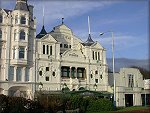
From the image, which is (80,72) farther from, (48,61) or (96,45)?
(48,61)

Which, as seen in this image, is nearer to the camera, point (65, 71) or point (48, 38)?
point (48, 38)

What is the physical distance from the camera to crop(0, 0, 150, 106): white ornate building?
5569cm

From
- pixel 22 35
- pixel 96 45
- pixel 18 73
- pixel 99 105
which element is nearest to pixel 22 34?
pixel 22 35

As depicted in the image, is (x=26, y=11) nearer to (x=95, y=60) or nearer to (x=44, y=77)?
(x=44, y=77)

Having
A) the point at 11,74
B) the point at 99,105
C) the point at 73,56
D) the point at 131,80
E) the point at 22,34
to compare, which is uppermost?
the point at 22,34

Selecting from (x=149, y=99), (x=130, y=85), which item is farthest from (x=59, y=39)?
(x=149, y=99)

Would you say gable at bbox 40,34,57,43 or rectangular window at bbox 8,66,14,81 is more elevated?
gable at bbox 40,34,57,43

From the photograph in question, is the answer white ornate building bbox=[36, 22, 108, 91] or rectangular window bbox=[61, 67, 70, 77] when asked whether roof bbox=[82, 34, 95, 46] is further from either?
rectangular window bbox=[61, 67, 70, 77]

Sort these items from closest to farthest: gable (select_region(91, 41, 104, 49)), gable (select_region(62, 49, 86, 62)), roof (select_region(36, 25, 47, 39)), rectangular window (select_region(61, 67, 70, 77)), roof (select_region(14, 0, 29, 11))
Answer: roof (select_region(14, 0, 29, 11)) < roof (select_region(36, 25, 47, 39)) < rectangular window (select_region(61, 67, 70, 77)) < gable (select_region(62, 49, 86, 62)) < gable (select_region(91, 41, 104, 49))

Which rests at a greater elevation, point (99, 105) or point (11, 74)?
point (11, 74)

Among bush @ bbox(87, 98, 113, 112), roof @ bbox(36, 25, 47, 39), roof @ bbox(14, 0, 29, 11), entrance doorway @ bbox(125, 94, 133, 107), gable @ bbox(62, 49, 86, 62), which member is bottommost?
entrance doorway @ bbox(125, 94, 133, 107)

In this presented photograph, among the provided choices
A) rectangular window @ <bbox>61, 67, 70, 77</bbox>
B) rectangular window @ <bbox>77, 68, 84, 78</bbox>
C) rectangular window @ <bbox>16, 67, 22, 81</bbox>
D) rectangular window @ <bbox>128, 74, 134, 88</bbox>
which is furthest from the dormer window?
rectangular window @ <bbox>128, 74, 134, 88</bbox>

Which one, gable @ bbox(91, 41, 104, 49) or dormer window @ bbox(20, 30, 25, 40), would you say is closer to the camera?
dormer window @ bbox(20, 30, 25, 40)

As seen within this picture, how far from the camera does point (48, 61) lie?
5978cm
